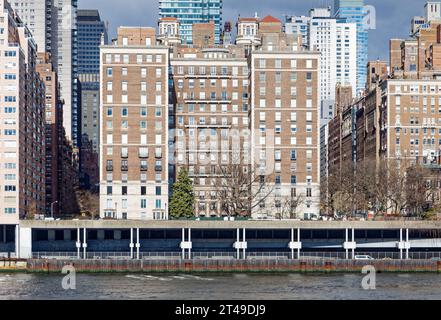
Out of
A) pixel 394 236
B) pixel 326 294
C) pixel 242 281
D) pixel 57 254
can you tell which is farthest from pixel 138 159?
pixel 326 294

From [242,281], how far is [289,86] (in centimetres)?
7641

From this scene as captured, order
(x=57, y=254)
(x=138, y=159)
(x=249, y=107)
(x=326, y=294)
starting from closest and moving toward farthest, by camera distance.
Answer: (x=326, y=294)
(x=57, y=254)
(x=138, y=159)
(x=249, y=107)

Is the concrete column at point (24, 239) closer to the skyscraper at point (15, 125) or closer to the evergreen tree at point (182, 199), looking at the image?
the skyscraper at point (15, 125)

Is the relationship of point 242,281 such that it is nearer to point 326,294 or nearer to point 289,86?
point 326,294

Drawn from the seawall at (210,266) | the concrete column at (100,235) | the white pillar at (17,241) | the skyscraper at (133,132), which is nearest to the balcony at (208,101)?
the skyscraper at (133,132)

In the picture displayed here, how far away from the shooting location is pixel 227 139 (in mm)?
168250

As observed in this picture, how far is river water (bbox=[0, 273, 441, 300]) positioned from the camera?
66.6m

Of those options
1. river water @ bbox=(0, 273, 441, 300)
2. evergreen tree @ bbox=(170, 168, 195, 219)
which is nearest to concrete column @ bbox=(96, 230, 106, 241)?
evergreen tree @ bbox=(170, 168, 195, 219)

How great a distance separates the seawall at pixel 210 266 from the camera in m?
102

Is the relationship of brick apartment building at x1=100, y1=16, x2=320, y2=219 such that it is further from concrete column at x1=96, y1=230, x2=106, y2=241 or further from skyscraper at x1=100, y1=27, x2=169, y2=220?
concrete column at x1=96, y1=230, x2=106, y2=241

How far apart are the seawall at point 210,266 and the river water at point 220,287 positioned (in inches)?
212

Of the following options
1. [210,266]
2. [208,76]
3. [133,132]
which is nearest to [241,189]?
[133,132]

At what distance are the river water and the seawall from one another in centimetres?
538

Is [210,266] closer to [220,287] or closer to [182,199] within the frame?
[220,287]
